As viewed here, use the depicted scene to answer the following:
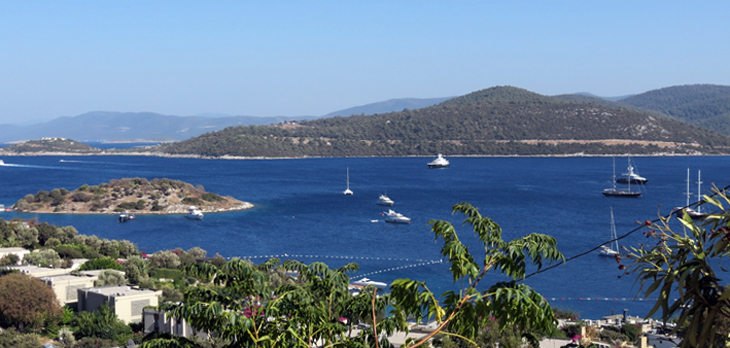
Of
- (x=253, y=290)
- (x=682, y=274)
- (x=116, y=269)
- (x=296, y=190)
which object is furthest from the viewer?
(x=296, y=190)

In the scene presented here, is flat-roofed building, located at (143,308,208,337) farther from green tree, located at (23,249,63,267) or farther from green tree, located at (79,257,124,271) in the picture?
green tree, located at (23,249,63,267)

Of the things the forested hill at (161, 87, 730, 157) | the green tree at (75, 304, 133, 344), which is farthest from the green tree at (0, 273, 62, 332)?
the forested hill at (161, 87, 730, 157)

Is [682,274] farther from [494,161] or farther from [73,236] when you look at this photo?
[494,161]

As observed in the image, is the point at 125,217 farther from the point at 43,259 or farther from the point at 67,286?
the point at 67,286

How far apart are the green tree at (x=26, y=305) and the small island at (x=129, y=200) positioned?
155ft

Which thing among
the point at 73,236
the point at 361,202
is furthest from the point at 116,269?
the point at 361,202

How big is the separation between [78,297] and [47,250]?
8947mm

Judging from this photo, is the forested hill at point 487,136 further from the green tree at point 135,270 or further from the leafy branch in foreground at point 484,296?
the leafy branch in foreground at point 484,296

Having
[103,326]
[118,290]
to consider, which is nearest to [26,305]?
[103,326]

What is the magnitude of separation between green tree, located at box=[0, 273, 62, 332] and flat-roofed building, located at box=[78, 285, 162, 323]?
105 centimetres

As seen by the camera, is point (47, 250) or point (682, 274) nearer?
point (682, 274)

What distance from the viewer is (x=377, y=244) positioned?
4744cm

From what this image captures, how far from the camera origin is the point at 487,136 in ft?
574

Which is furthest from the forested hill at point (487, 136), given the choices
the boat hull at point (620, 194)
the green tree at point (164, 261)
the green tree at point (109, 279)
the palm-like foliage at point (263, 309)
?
the palm-like foliage at point (263, 309)
